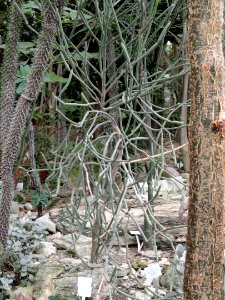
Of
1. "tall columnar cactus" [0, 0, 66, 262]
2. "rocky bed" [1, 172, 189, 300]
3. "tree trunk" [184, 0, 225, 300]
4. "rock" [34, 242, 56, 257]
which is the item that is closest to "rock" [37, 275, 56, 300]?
"rocky bed" [1, 172, 189, 300]

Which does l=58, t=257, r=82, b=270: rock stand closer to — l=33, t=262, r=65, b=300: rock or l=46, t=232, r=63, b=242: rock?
l=33, t=262, r=65, b=300: rock

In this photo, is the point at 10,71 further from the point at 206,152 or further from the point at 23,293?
the point at 206,152

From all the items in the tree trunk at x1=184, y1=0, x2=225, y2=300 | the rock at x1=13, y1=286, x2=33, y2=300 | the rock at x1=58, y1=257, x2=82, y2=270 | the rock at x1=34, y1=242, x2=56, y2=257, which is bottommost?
the rock at x1=13, y1=286, x2=33, y2=300

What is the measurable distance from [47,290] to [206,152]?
39.6 inches

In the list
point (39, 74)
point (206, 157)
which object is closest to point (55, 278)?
point (39, 74)

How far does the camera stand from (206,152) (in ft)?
3.01

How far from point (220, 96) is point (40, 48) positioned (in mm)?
836

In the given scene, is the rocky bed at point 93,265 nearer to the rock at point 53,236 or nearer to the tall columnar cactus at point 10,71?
the rock at point 53,236

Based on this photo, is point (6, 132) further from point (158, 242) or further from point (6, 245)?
point (158, 242)

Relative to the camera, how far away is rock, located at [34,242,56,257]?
2.10 metres

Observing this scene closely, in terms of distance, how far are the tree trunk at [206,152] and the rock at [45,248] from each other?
1.24 metres

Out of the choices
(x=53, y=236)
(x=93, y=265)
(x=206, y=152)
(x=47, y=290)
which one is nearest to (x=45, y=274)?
(x=47, y=290)

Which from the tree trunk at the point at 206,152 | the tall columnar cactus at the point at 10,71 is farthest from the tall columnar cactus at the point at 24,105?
the tree trunk at the point at 206,152

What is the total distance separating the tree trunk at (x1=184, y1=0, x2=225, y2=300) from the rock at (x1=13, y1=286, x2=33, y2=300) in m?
0.88
